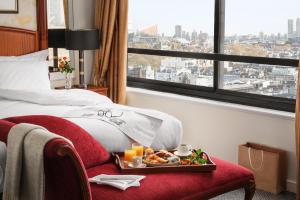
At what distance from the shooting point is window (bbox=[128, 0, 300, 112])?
4281 millimetres

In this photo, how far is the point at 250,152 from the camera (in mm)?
4176

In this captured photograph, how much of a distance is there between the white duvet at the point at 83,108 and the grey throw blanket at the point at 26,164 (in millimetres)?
889

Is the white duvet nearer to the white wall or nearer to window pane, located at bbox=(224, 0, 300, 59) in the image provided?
the white wall

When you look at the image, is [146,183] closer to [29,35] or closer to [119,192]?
[119,192]

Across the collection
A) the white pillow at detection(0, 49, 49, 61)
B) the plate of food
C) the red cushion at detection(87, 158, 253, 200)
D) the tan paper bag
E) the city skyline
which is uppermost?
the city skyline

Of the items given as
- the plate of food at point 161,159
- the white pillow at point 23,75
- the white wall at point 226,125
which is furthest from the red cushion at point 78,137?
the white wall at point 226,125

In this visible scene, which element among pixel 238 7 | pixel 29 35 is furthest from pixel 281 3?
pixel 29 35

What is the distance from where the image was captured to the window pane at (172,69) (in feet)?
16.3

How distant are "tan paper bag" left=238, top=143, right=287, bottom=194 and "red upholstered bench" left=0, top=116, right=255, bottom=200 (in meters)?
0.76

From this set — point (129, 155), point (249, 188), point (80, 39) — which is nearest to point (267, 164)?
point (249, 188)

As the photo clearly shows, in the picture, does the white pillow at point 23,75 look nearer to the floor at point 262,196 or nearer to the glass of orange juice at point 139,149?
the glass of orange juice at point 139,149

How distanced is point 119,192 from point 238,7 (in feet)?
8.37

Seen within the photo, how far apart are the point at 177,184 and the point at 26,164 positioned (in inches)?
Answer: 35.7

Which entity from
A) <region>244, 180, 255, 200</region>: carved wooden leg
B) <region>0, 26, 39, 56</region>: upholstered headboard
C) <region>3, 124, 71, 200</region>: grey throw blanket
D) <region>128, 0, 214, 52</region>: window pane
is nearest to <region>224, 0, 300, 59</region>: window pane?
<region>128, 0, 214, 52</region>: window pane
